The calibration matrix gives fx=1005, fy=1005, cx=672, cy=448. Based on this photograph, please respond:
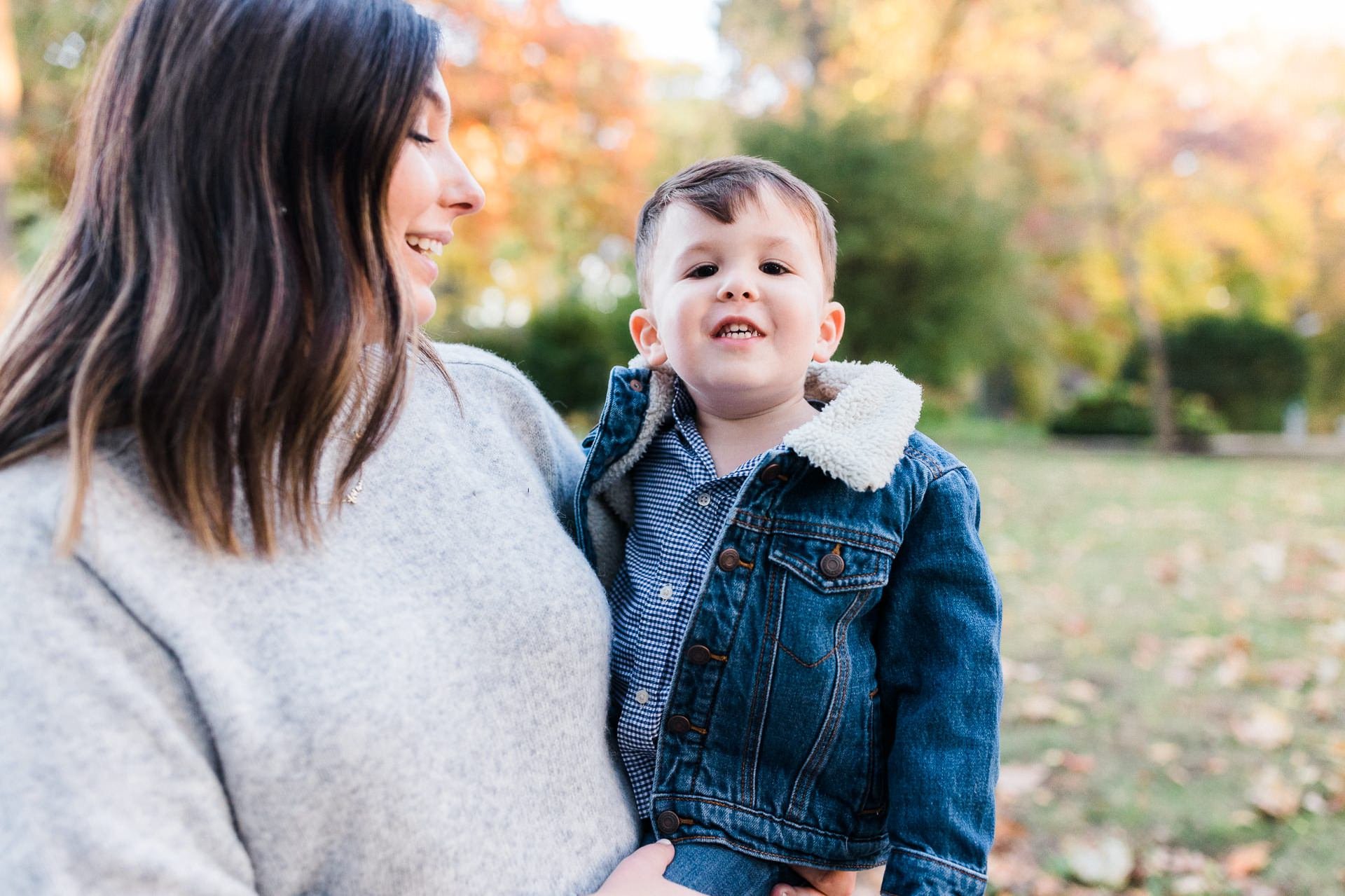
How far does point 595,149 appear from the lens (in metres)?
13.4

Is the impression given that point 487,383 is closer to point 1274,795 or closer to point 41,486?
point 41,486

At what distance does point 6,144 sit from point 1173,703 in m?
6.45

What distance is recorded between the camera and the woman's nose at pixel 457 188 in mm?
1550

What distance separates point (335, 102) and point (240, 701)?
746 mm

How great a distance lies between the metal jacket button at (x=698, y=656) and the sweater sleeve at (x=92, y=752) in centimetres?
74

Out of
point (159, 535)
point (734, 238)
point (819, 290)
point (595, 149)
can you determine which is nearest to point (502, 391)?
point (734, 238)

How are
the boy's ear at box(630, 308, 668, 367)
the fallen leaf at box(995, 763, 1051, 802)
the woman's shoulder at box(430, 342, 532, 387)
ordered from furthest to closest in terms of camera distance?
the fallen leaf at box(995, 763, 1051, 802)
the boy's ear at box(630, 308, 668, 367)
the woman's shoulder at box(430, 342, 532, 387)

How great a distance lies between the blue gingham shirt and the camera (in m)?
1.66

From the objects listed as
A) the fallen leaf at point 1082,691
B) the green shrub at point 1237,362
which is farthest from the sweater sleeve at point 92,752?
the green shrub at point 1237,362

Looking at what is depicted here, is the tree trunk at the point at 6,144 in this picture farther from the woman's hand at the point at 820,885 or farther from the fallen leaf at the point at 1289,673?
the fallen leaf at the point at 1289,673

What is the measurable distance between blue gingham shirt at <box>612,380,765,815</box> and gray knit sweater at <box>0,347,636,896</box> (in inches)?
3.9

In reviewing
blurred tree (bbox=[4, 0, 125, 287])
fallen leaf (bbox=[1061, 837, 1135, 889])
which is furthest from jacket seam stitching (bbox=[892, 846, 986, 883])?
blurred tree (bbox=[4, 0, 125, 287])

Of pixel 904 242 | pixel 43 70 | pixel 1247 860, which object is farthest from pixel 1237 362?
pixel 43 70

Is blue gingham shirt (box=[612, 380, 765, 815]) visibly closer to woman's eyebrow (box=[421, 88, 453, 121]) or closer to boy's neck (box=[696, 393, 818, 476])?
boy's neck (box=[696, 393, 818, 476])
